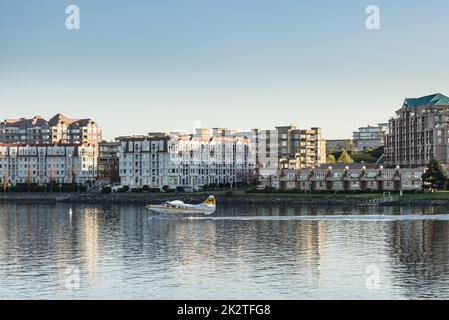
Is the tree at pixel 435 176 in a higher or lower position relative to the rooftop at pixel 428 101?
lower

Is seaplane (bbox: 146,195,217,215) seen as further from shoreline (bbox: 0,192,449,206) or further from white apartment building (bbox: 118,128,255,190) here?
white apartment building (bbox: 118,128,255,190)

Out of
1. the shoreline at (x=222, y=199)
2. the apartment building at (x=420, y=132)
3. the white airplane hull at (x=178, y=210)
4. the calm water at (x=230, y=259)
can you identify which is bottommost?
the calm water at (x=230, y=259)

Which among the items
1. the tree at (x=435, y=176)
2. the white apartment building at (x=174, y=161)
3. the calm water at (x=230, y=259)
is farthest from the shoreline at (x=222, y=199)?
the calm water at (x=230, y=259)

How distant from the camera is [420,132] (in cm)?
18612

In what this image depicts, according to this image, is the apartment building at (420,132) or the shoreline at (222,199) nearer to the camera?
the shoreline at (222,199)

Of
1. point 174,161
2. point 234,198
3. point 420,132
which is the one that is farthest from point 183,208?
point 420,132

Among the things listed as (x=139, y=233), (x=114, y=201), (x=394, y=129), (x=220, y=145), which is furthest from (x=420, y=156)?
(x=139, y=233)

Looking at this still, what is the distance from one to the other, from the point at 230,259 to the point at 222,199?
96.4m

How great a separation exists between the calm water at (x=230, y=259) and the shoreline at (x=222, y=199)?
39835 mm

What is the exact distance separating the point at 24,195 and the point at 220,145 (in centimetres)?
4386

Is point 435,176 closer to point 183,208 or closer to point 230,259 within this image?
point 183,208

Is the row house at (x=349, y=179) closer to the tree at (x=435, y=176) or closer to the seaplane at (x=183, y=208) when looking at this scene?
the tree at (x=435, y=176)

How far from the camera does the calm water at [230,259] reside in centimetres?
5175

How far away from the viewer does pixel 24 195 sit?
189 metres
